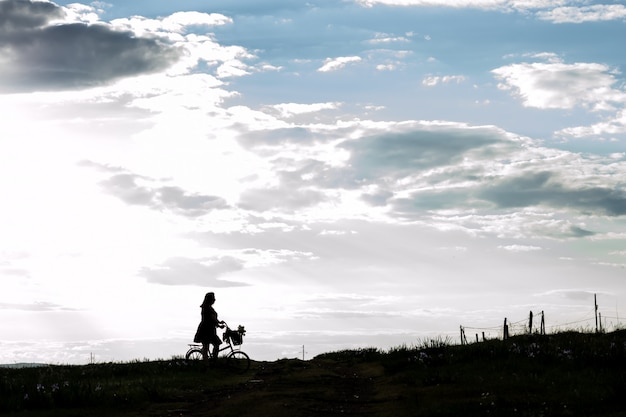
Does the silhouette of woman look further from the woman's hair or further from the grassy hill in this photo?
the grassy hill

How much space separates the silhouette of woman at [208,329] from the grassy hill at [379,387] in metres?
0.82

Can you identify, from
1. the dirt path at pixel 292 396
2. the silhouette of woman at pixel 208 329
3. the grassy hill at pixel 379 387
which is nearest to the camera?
the grassy hill at pixel 379 387

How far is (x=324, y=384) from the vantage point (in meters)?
22.7

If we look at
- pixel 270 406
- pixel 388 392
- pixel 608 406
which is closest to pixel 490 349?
pixel 388 392

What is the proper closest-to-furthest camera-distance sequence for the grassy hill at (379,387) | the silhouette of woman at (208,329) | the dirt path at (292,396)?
1. the grassy hill at (379,387)
2. the dirt path at (292,396)
3. the silhouette of woman at (208,329)

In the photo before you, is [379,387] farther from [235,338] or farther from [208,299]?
[208,299]

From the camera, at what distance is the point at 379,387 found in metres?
22.3

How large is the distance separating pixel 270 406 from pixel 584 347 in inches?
529

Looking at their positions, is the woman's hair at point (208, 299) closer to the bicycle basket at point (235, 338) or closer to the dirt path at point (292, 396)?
the bicycle basket at point (235, 338)

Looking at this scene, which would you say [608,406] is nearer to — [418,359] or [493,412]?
[493,412]

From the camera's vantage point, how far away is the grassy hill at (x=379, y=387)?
1717 centimetres

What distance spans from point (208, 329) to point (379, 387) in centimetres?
920

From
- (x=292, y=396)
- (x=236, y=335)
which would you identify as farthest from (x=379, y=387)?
(x=236, y=335)

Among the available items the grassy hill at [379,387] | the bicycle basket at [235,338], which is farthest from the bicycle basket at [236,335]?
the grassy hill at [379,387]
